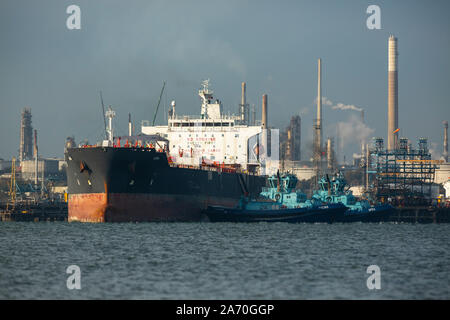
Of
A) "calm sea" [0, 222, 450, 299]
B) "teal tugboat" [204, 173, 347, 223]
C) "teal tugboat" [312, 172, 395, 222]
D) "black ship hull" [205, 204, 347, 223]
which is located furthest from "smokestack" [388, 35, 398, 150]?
"calm sea" [0, 222, 450, 299]

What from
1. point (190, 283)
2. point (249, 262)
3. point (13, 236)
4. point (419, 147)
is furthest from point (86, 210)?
point (419, 147)

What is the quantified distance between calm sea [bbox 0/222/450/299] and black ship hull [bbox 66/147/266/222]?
4.09 metres

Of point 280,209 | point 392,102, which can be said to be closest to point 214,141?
point 280,209

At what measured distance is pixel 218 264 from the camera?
3981cm

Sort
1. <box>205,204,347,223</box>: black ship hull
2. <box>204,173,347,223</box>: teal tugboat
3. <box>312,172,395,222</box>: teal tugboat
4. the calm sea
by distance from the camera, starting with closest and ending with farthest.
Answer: the calm sea, <box>205,204,347,223</box>: black ship hull, <box>204,173,347,223</box>: teal tugboat, <box>312,172,395,222</box>: teal tugboat

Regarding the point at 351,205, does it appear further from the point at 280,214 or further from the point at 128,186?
the point at 128,186

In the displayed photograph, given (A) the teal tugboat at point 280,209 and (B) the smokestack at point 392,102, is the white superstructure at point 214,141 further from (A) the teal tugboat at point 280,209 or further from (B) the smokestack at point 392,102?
(B) the smokestack at point 392,102

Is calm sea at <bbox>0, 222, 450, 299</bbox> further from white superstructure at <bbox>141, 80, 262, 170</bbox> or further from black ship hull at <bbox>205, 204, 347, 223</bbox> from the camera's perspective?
white superstructure at <bbox>141, 80, 262, 170</bbox>

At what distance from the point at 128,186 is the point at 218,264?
2811 cm

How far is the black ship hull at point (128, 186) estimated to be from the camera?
6619cm

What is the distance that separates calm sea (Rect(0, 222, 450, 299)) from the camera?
3142 centimetres

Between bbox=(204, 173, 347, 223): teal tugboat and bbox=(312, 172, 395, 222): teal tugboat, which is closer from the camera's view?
bbox=(204, 173, 347, 223): teal tugboat
